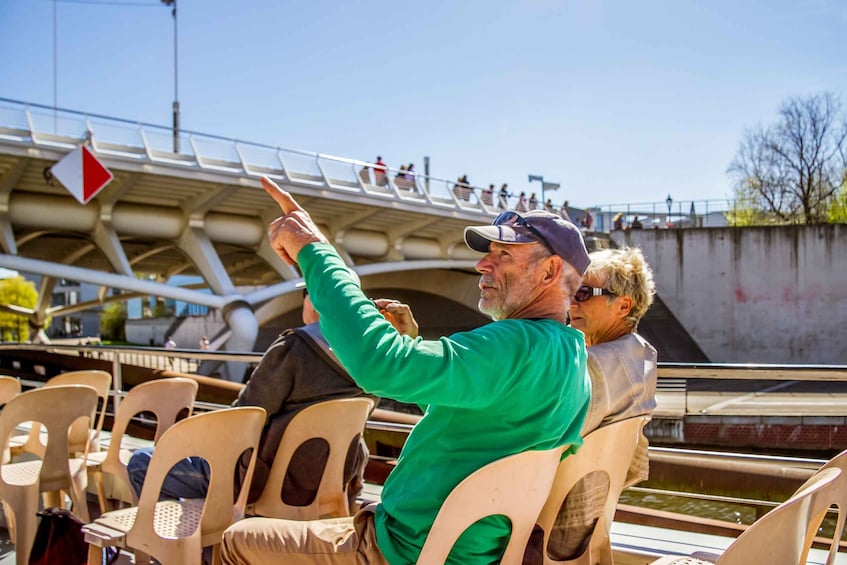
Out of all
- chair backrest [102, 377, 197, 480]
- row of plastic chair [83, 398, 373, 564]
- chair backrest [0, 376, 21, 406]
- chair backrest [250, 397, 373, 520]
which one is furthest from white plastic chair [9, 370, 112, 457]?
chair backrest [250, 397, 373, 520]

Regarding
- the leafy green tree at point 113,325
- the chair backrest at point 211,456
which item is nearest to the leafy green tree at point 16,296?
the leafy green tree at point 113,325

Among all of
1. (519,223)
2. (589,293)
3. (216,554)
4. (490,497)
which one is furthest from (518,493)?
(216,554)

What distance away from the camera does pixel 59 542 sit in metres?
2.91

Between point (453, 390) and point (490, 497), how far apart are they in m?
0.31

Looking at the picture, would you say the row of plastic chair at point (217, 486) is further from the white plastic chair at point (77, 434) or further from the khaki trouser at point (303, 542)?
the white plastic chair at point (77, 434)

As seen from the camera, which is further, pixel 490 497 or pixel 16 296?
pixel 16 296

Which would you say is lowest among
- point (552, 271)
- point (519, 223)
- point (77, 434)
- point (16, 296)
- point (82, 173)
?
point (77, 434)

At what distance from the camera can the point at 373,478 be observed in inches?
191

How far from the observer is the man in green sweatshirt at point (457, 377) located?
1.52m

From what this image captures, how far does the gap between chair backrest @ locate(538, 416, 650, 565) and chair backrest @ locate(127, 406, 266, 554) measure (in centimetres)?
118

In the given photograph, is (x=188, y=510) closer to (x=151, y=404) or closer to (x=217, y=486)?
(x=217, y=486)

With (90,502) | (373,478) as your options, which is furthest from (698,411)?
(90,502)

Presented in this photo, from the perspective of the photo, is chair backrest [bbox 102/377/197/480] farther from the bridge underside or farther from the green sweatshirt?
the bridge underside

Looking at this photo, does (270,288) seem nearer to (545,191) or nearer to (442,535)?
(545,191)
